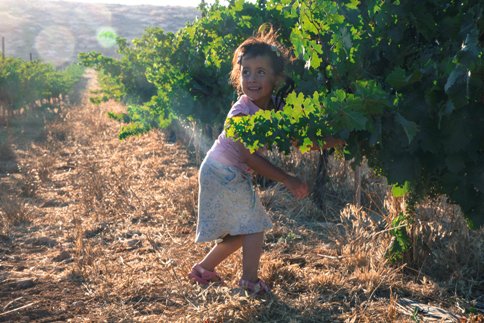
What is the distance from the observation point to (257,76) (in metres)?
3.24

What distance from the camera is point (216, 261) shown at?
358cm

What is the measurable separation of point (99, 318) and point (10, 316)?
0.55m

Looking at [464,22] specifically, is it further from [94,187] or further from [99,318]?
[94,187]

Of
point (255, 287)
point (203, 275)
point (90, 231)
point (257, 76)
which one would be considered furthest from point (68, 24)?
point (255, 287)

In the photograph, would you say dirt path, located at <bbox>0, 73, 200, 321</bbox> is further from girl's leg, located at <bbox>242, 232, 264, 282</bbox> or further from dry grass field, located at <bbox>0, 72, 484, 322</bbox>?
girl's leg, located at <bbox>242, 232, 264, 282</bbox>

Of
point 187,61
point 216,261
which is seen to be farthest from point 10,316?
point 187,61

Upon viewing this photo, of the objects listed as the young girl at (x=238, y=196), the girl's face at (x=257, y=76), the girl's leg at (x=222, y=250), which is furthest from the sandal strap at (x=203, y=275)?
the girl's face at (x=257, y=76)

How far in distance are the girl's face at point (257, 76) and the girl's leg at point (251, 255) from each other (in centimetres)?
79

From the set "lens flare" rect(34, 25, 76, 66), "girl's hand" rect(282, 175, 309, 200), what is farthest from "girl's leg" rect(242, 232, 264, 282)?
"lens flare" rect(34, 25, 76, 66)

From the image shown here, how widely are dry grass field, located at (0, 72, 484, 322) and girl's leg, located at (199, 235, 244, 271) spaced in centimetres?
15

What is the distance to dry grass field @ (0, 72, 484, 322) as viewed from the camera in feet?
10.7

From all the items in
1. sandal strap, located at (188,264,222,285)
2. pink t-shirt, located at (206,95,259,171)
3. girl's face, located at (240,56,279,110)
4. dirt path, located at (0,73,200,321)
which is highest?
girl's face, located at (240,56,279,110)

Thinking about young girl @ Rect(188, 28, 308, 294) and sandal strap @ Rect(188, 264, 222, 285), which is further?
sandal strap @ Rect(188, 264, 222, 285)

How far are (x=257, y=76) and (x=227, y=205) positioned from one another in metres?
0.75
